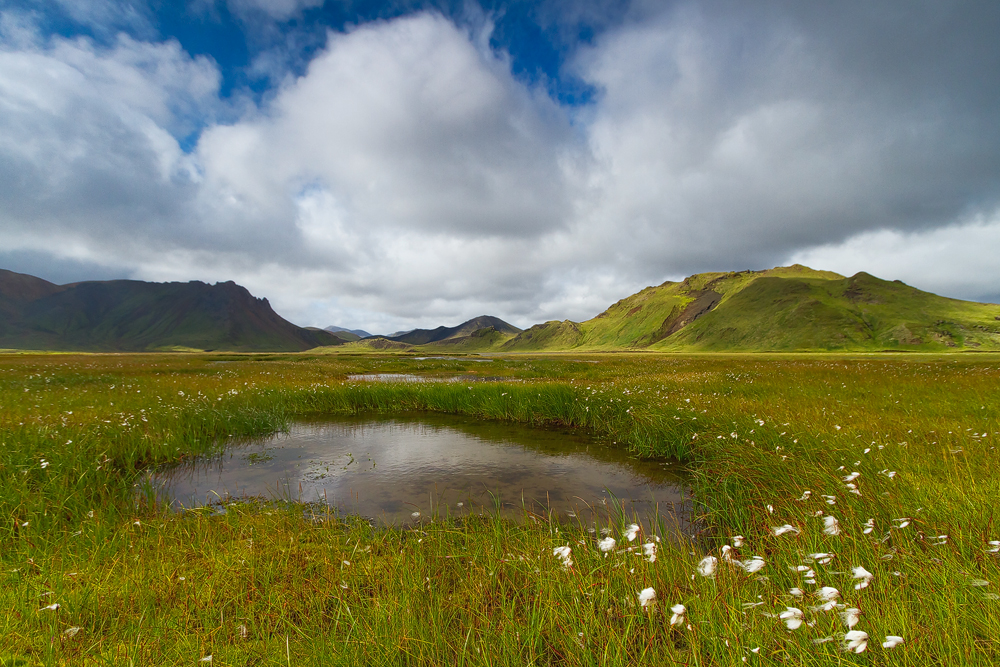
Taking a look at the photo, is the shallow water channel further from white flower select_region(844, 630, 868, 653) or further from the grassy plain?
white flower select_region(844, 630, 868, 653)

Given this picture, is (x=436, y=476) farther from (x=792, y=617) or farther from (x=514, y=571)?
(x=792, y=617)

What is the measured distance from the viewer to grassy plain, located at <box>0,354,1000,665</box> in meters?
2.81

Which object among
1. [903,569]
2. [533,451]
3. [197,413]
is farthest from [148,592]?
[197,413]

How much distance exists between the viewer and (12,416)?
385 inches

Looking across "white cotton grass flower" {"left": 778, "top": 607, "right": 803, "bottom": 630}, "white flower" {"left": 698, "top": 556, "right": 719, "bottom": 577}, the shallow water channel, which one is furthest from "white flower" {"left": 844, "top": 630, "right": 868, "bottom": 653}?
the shallow water channel

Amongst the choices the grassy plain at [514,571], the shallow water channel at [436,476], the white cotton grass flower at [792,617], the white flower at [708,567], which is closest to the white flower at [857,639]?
the white cotton grass flower at [792,617]

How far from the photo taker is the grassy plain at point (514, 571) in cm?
281

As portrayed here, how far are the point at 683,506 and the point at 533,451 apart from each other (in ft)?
15.7

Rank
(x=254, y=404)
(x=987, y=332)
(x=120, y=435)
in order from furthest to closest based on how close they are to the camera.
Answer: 1. (x=987, y=332)
2. (x=254, y=404)
3. (x=120, y=435)

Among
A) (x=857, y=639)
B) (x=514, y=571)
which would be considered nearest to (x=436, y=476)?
(x=514, y=571)

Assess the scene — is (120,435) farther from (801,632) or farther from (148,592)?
(801,632)

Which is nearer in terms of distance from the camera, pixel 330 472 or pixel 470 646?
pixel 470 646

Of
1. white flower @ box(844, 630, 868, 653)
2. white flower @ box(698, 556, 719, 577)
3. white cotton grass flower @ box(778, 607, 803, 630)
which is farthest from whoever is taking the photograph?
white flower @ box(698, 556, 719, 577)

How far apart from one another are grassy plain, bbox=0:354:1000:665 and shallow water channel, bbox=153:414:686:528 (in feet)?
2.93
